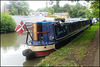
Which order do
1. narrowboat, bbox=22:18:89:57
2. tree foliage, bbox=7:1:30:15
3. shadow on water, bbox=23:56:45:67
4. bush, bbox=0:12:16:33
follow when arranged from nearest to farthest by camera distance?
shadow on water, bbox=23:56:45:67, narrowboat, bbox=22:18:89:57, bush, bbox=0:12:16:33, tree foliage, bbox=7:1:30:15

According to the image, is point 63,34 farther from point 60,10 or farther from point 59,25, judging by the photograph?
point 60,10

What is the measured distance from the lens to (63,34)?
29.8 feet

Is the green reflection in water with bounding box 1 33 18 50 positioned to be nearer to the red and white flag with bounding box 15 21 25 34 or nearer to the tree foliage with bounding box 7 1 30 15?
the red and white flag with bounding box 15 21 25 34

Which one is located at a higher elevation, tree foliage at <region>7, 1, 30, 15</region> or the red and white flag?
tree foliage at <region>7, 1, 30, 15</region>

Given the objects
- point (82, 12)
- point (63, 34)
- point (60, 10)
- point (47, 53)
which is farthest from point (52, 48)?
point (60, 10)

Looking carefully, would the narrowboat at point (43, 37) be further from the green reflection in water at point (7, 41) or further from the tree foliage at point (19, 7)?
the tree foliage at point (19, 7)

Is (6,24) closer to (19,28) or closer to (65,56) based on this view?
(19,28)

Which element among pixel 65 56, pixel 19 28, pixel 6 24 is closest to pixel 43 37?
pixel 19 28

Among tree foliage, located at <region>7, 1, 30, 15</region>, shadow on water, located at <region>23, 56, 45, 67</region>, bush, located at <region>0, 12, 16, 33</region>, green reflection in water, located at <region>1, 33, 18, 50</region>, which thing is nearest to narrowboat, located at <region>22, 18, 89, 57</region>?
shadow on water, located at <region>23, 56, 45, 67</region>

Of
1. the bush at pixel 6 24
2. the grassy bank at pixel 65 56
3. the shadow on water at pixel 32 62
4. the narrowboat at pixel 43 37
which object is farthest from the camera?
the bush at pixel 6 24

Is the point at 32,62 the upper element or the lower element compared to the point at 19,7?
lower

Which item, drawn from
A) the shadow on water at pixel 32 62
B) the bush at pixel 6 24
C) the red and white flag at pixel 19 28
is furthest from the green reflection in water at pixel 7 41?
the bush at pixel 6 24

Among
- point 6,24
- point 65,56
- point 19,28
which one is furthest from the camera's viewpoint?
point 6,24

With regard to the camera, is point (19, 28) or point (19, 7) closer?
point (19, 28)
